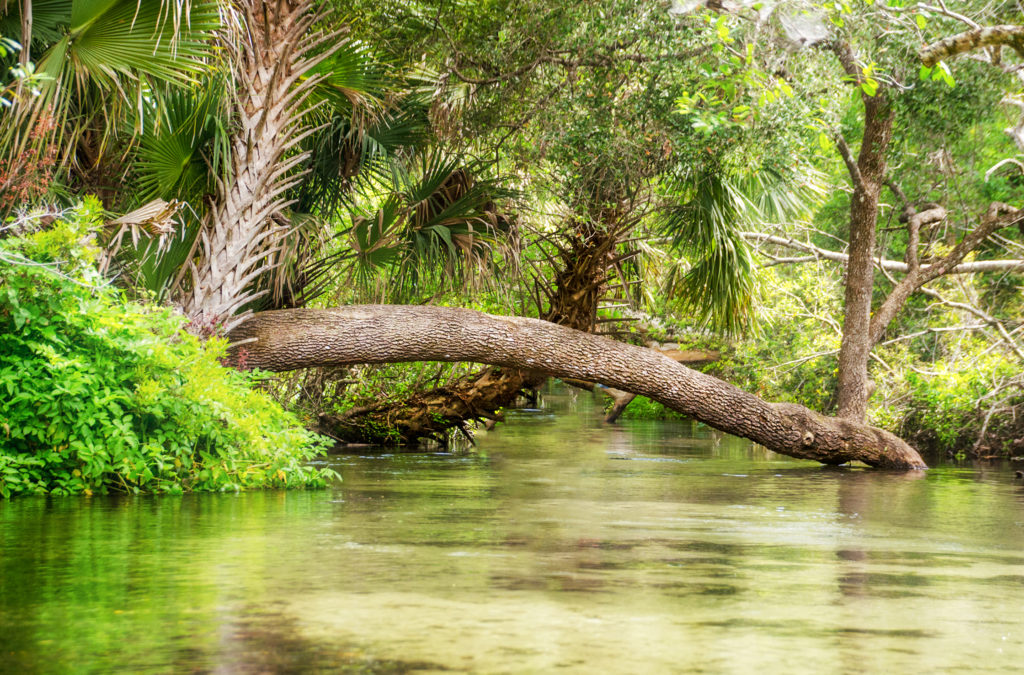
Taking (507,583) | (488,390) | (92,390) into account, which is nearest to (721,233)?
(488,390)

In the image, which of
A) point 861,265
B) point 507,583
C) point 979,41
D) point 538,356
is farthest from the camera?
point 861,265

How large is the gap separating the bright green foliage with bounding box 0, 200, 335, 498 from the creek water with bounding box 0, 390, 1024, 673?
0.37 m

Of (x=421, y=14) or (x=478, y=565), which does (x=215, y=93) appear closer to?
(x=421, y=14)

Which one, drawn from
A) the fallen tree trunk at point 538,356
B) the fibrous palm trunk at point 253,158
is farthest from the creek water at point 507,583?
the fibrous palm trunk at point 253,158

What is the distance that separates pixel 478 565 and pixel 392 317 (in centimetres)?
645

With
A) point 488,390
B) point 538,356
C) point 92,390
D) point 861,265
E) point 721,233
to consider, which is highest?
point 721,233

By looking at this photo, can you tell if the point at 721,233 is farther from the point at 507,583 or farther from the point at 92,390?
the point at 507,583

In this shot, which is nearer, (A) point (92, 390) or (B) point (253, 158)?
(A) point (92, 390)

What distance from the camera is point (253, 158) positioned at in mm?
10133

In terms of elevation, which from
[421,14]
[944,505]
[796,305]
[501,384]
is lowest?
[944,505]

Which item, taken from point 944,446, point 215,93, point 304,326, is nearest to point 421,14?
point 215,93

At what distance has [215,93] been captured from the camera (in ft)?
33.3

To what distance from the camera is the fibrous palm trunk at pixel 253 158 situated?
1000 cm

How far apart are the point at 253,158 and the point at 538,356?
12.4 ft
